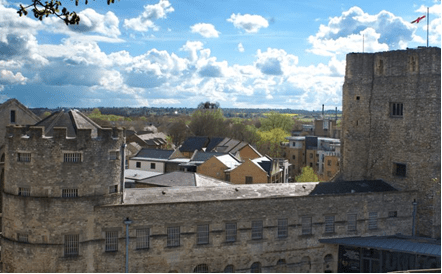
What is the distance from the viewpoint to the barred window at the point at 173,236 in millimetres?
26886

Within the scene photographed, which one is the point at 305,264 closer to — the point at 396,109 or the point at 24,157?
the point at 396,109

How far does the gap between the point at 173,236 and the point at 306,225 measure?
871 centimetres

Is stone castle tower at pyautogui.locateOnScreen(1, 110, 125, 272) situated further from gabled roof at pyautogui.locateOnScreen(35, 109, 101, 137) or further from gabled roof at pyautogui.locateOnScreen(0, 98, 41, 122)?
gabled roof at pyautogui.locateOnScreen(0, 98, 41, 122)

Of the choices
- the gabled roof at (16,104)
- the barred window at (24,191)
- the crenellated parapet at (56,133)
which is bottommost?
the barred window at (24,191)

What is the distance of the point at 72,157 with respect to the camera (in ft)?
83.7

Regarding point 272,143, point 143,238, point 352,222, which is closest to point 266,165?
point 352,222

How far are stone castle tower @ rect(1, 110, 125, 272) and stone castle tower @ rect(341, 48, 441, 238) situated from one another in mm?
19184

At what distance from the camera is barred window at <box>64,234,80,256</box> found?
1003 inches

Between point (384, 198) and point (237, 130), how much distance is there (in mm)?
72132

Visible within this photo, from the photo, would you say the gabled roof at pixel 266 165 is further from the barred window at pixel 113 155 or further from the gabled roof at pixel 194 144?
the barred window at pixel 113 155

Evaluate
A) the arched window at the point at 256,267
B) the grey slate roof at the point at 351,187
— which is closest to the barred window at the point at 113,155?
the arched window at the point at 256,267

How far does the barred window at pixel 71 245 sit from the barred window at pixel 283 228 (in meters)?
12.1

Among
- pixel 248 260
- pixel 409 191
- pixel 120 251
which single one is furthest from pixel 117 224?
pixel 409 191

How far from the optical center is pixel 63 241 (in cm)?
2531
